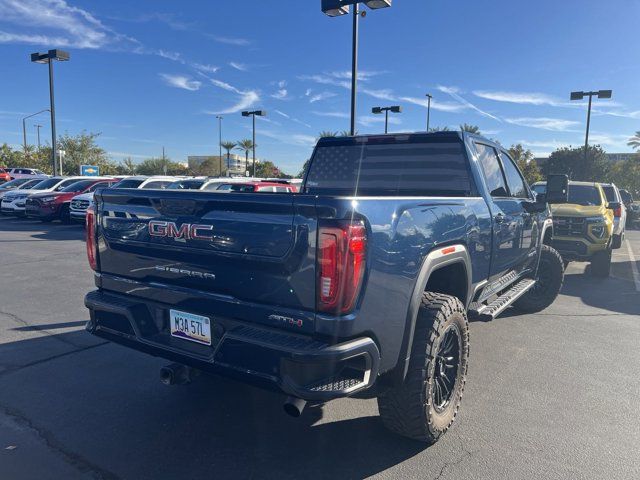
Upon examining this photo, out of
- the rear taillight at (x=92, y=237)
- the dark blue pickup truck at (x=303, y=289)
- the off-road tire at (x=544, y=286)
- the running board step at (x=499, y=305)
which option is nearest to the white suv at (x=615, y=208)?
the off-road tire at (x=544, y=286)

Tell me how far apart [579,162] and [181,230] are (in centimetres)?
4302

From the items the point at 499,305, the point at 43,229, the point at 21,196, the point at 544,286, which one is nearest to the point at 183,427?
the point at 499,305

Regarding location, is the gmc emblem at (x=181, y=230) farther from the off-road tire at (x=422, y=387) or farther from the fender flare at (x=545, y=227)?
the fender flare at (x=545, y=227)

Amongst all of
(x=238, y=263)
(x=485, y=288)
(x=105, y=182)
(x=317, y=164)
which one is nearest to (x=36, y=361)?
(x=238, y=263)

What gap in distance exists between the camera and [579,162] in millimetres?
39281

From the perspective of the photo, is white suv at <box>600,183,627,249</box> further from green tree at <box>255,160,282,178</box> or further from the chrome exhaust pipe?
green tree at <box>255,160,282,178</box>

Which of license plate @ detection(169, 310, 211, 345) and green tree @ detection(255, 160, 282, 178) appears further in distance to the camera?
green tree @ detection(255, 160, 282, 178)

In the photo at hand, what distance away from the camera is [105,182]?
56.8 ft

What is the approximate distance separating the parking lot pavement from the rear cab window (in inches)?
66.6

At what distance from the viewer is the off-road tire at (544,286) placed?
6246 millimetres

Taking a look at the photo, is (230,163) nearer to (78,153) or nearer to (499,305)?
(78,153)

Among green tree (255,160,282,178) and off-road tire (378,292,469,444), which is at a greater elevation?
green tree (255,160,282,178)

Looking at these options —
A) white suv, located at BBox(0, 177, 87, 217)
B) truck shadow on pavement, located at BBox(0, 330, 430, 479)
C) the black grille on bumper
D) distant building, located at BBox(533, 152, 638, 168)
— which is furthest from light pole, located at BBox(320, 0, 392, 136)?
distant building, located at BBox(533, 152, 638, 168)

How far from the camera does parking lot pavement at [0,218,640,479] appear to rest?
2779 millimetres
